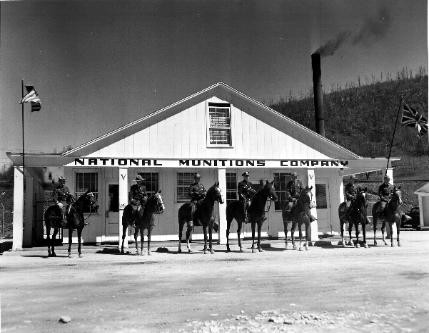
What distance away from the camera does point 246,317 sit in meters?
6.47

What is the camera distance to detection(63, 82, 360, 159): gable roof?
18500 mm

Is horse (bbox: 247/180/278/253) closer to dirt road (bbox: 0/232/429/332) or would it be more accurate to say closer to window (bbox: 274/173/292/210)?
dirt road (bbox: 0/232/429/332)

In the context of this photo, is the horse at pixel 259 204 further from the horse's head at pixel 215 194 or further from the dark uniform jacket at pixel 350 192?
the dark uniform jacket at pixel 350 192

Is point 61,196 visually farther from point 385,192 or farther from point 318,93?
point 318,93

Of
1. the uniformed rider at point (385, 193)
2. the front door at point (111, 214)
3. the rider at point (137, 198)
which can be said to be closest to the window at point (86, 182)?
the front door at point (111, 214)

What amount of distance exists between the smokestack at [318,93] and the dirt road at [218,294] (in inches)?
508

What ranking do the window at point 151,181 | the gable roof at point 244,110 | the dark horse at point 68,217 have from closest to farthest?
the dark horse at point 68,217
the gable roof at point 244,110
the window at point 151,181

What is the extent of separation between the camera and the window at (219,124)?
1972 centimetres

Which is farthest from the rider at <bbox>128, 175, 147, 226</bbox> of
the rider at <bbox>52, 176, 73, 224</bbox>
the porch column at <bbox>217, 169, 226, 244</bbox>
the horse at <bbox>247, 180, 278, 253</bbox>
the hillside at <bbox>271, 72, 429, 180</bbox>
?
the hillside at <bbox>271, 72, 429, 180</bbox>

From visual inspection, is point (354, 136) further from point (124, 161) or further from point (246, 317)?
point (246, 317)

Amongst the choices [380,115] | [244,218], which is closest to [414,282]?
[244,218]

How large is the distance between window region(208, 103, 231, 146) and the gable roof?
41 centimetres

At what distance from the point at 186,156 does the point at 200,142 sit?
86cm

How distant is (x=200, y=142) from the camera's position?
63.5ft
